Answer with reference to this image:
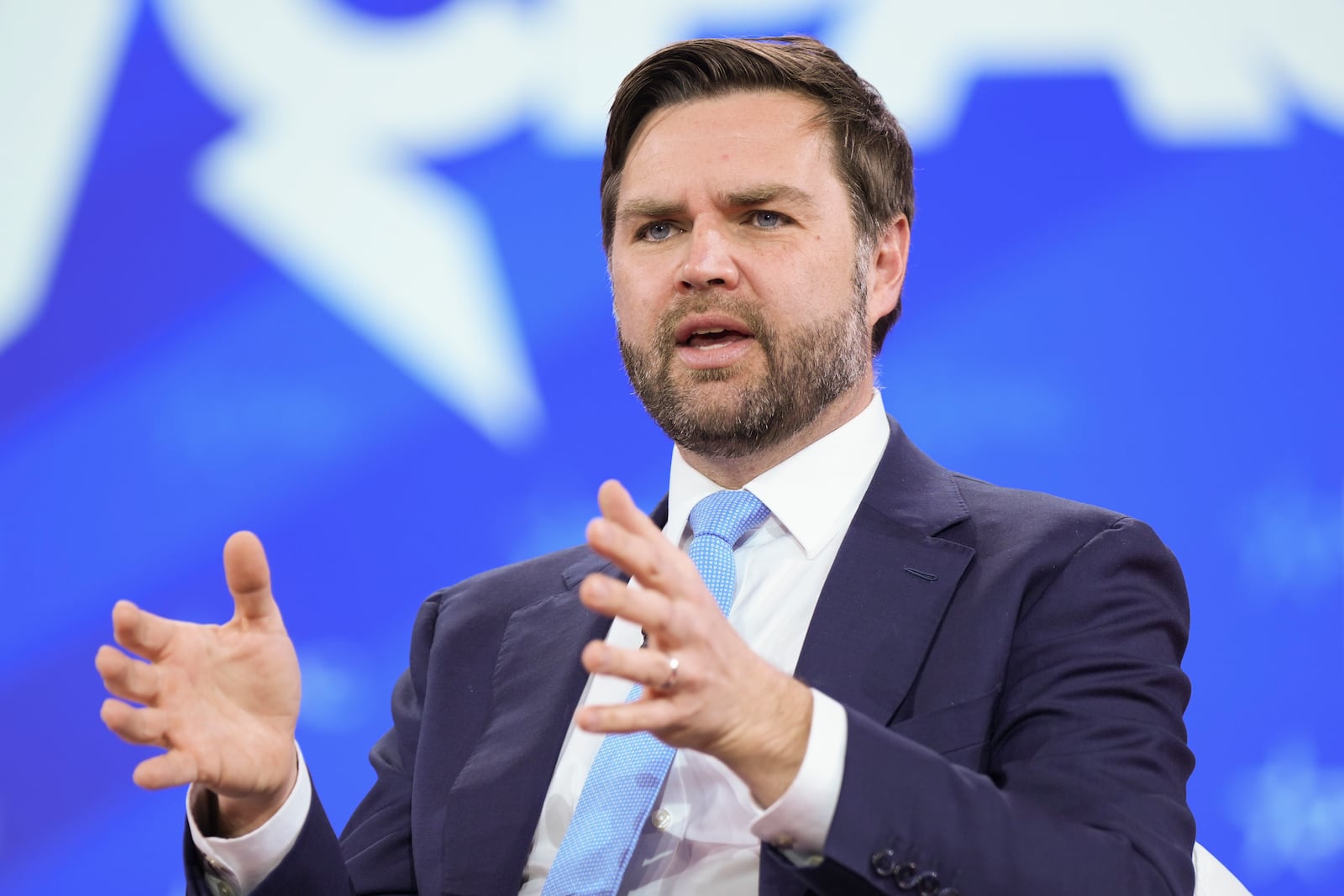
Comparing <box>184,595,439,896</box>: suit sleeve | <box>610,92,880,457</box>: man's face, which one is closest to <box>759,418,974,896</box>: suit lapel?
<box>610,92,880,457</box>: man's face

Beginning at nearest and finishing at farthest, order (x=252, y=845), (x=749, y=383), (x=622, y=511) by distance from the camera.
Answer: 1. (x=622, y=511)
2. (x=252, y=845)
3. (x=749, y=383)

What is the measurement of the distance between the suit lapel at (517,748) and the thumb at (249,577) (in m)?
0.48

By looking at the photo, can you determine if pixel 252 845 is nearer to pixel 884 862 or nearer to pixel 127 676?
pixel 127 676

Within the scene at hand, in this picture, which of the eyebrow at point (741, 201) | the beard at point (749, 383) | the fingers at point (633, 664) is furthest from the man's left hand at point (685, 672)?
the eyebrow at point (741, 201)

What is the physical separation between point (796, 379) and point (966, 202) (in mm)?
970

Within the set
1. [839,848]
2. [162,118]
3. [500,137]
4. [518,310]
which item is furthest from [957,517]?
[162,118]

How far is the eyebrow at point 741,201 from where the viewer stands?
7.02 feet

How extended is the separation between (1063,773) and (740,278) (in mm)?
872

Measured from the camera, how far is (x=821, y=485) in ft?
6.93

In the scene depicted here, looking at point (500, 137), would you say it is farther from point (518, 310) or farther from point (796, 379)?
point (796, 379)

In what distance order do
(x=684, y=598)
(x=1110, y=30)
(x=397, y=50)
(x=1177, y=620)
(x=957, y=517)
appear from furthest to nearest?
1. (x=397, y=50)
2. (x=1110, y=30)
3. (x=957, y=517)
4. (x=1177, y=620)
5. (x=684, y=598)

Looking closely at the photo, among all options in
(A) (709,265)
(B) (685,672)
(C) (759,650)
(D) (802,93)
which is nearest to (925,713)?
(C) (759,650)

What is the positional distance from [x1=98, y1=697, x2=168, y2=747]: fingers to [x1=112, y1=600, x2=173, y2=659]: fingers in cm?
7

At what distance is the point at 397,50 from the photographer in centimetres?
304
